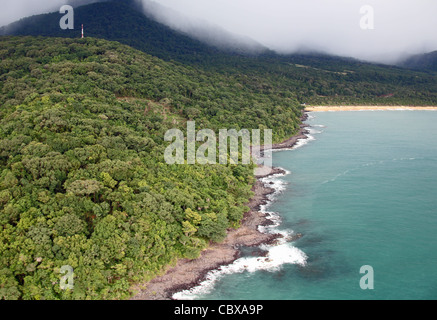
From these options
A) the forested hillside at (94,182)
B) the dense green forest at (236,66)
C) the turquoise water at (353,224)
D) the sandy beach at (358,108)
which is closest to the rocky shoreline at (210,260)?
the forested hillside at (94,182)

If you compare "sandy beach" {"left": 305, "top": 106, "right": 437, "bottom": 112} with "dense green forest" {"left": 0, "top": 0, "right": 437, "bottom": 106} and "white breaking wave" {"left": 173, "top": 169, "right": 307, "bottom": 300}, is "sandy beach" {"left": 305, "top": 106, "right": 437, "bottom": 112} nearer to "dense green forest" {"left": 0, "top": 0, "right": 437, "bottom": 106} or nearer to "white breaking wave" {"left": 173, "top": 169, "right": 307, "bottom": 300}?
"dense green forest" {"left": 0, "top": 0, "right": 437, "bottom": 106}

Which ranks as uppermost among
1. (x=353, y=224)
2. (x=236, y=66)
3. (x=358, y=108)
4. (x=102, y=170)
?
(x=236, y=66)

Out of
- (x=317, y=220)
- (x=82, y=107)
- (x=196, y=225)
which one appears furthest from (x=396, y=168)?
(x=82, y=107)

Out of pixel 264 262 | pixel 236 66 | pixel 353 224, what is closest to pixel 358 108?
pixel 236 66

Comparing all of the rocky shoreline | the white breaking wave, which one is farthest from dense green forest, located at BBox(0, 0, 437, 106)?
the white breaking wave

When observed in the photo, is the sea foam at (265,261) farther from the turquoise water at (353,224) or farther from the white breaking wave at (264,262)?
the turquoise water at (353,224)

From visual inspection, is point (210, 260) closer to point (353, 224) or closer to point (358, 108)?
point (353, 224)
